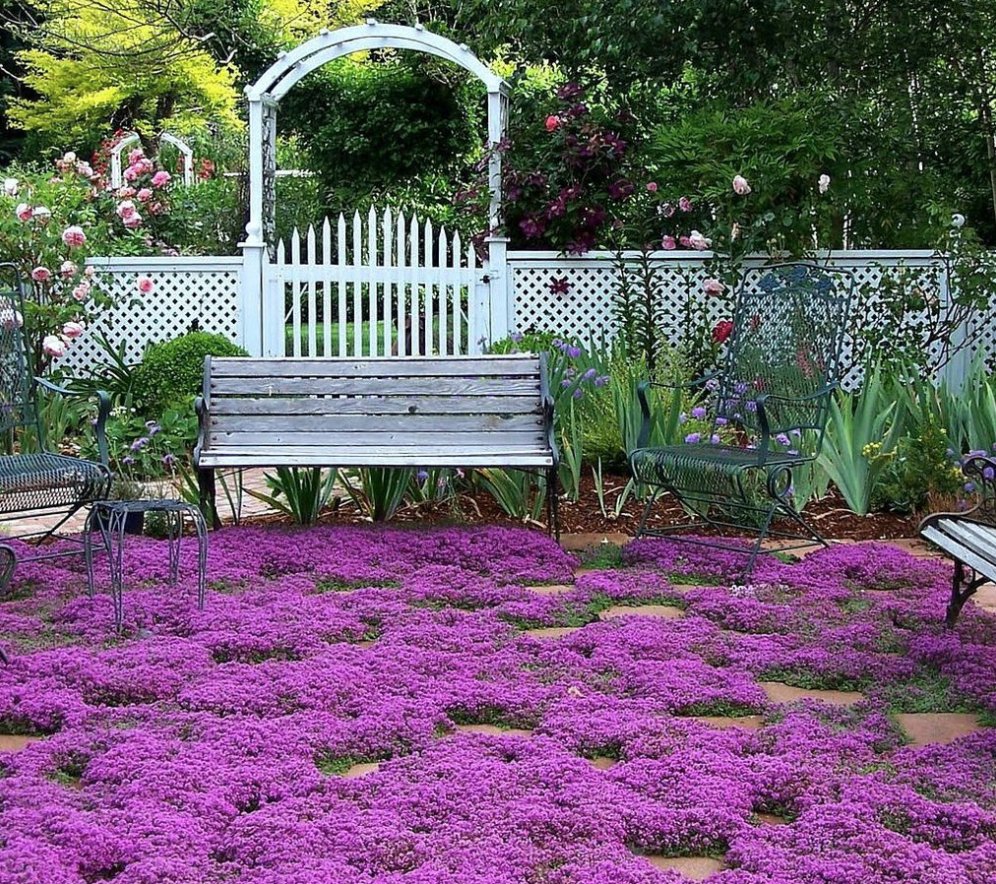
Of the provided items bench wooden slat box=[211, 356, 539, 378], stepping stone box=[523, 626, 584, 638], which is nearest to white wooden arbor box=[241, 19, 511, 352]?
bench wooden slat box=[211, 356, 539, 378]

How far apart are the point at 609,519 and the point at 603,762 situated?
2.92 metres

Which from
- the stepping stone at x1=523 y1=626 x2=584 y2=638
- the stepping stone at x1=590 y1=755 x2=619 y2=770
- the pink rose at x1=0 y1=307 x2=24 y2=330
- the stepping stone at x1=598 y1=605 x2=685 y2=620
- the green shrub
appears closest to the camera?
the stepping stone at x1=590 y1=755 x2=619 y2=770

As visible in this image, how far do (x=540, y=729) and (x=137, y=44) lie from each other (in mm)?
18109

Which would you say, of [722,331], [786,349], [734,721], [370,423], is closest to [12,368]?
[370,423]

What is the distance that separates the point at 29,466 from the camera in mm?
5039

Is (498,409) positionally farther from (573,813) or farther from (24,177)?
(24,177)

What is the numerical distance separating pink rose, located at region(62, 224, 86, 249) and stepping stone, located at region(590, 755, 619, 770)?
19.8ft

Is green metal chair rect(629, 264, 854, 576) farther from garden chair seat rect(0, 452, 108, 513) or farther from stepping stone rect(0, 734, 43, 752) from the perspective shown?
stepping stone rect(0, 734, 43, 752)

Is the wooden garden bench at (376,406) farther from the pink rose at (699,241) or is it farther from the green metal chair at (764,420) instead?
the pink rose at (699,241)

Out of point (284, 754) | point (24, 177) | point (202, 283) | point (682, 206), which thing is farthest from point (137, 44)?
point (284, 754)

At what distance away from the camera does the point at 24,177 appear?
967 centimetres

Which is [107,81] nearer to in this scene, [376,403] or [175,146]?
[175,146]

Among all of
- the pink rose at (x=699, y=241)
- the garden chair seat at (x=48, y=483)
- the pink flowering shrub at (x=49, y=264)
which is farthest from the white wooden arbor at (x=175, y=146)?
the garden chair seat at (x=48, y=483)

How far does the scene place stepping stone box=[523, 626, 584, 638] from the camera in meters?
4.33
